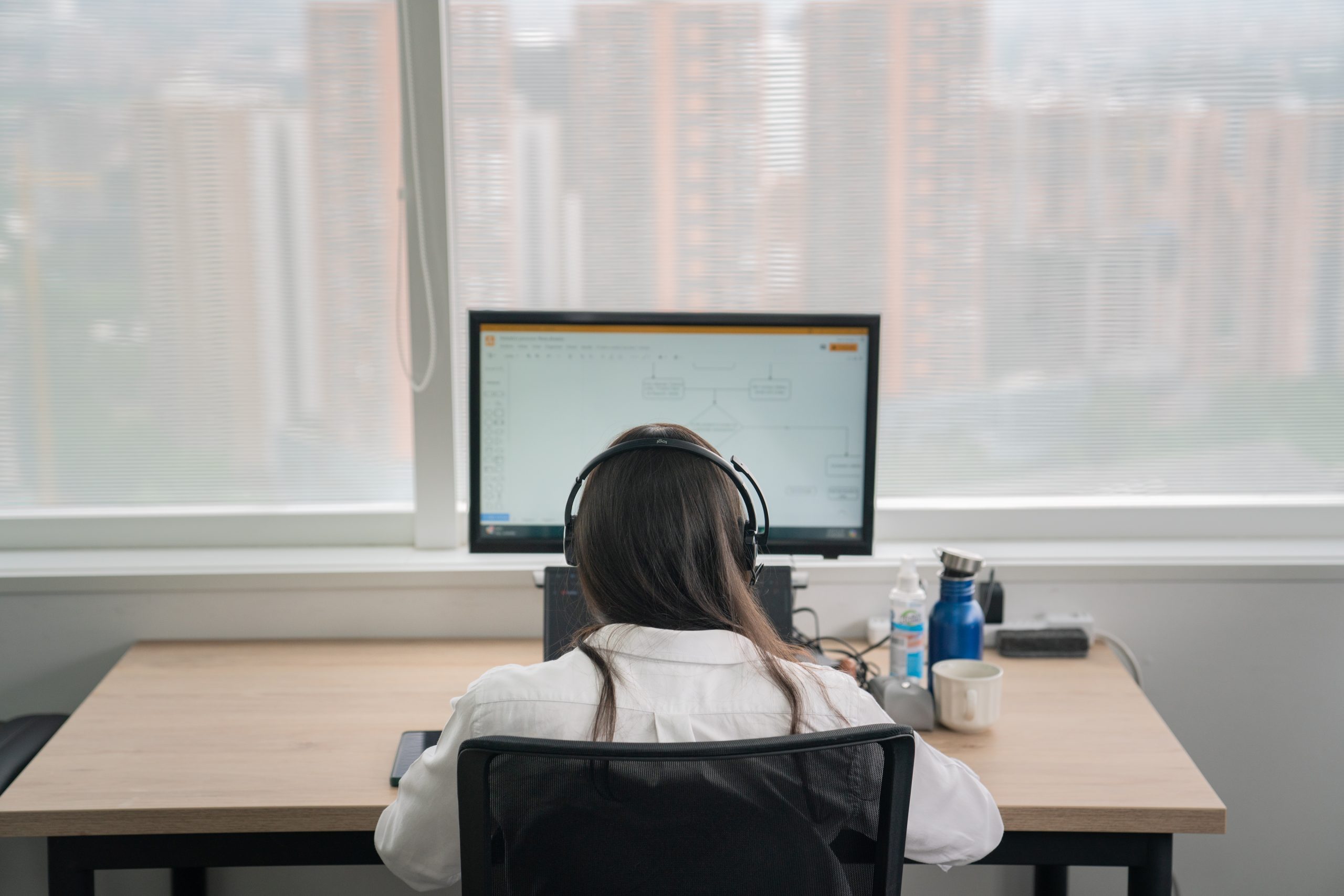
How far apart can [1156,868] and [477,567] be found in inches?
46.5

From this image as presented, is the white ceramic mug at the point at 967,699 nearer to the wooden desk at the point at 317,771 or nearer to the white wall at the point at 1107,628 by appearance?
the wooden desk at the point at 317,771

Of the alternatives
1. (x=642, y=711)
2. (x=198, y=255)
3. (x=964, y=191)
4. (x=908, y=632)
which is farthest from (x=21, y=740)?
(x=964, y=191)

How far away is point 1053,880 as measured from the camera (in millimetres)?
1815

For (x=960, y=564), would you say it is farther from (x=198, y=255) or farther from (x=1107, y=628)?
(x=198, y=255)

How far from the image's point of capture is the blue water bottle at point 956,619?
1.49 meters

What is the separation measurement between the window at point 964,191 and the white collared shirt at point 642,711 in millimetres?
1098

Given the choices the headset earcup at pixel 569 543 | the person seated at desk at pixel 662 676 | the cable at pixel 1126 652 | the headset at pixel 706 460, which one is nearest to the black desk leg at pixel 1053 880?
the cable at pixel 1126 652

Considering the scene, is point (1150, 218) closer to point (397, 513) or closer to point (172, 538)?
point (397, 513)

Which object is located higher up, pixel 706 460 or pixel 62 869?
pixel 706 460

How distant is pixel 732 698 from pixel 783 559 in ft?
2.95

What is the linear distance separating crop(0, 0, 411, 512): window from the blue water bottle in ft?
3.60

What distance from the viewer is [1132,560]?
181 centimetres

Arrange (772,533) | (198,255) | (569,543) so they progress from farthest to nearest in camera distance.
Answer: (198,255) → (772,533) → (569,543)

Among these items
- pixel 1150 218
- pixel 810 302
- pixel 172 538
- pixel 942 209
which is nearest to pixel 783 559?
pixel 810 302
